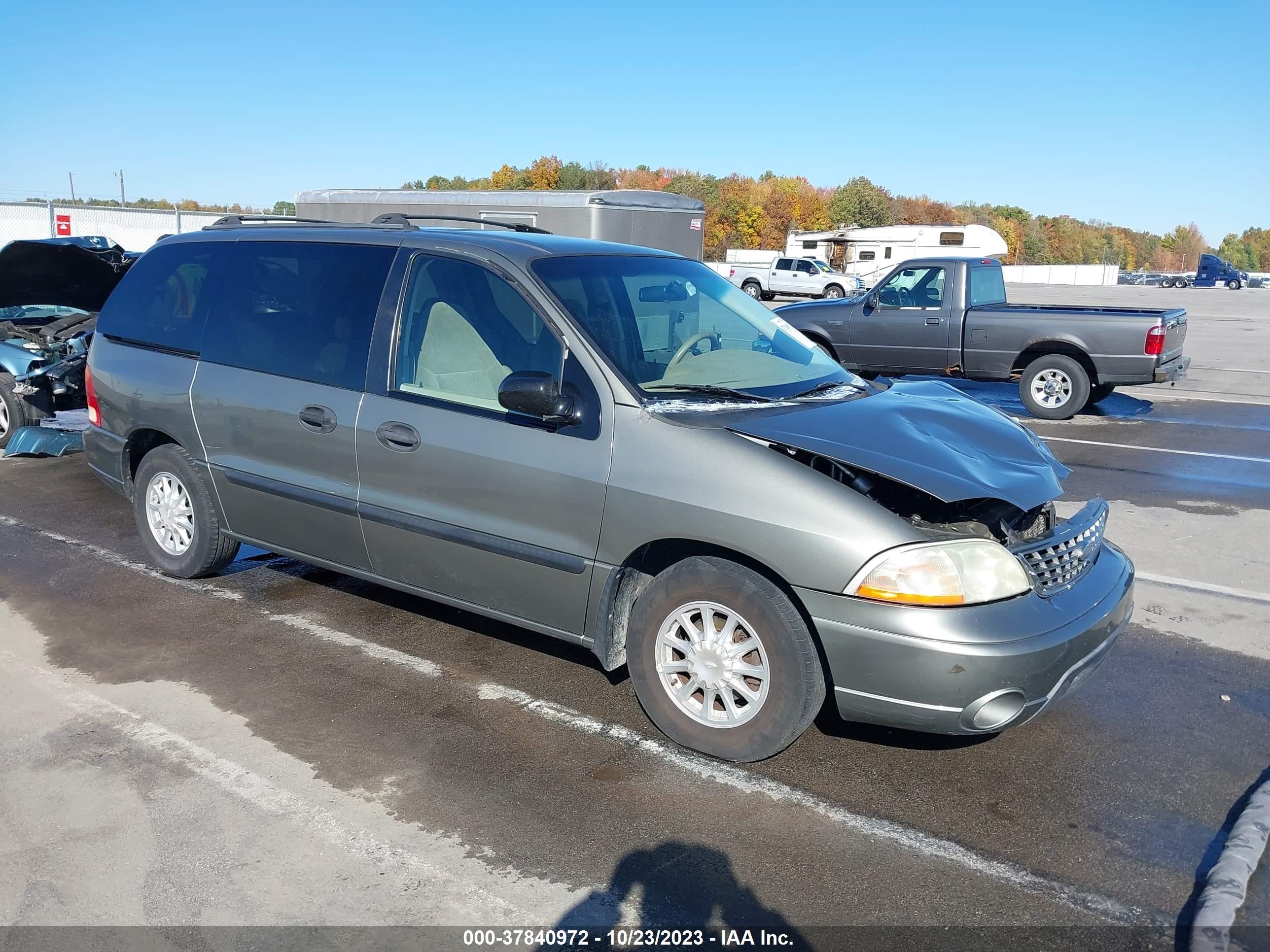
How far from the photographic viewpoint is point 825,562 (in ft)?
11.3

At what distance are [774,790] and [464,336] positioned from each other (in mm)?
2282

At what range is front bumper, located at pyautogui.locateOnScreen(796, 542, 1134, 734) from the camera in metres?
3.32

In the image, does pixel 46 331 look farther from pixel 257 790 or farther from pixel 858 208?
pixel 858 208

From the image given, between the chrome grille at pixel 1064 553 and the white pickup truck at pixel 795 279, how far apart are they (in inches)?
1292

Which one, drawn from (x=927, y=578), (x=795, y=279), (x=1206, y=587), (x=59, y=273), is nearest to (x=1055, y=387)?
(x=1206, y=587)

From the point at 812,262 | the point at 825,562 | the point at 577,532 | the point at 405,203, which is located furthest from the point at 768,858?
the point at 812,262

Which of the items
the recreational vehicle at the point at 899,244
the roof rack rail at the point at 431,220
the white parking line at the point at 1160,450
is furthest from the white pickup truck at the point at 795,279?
the roof rack rail at the point at 431,220

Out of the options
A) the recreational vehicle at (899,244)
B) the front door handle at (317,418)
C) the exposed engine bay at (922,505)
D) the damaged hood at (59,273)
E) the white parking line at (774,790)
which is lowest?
the white parking line at (774,790)

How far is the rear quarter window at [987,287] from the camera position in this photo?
1261cm

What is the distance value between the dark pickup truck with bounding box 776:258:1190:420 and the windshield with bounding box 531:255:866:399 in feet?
26.1

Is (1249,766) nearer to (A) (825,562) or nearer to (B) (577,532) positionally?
(A) (825,562)

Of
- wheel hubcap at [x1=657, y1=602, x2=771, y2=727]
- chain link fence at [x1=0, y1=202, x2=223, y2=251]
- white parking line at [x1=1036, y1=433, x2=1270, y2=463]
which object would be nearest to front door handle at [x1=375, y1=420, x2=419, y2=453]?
wheel hubcap at [x1=657, y1=602, x2=771, y2=727]

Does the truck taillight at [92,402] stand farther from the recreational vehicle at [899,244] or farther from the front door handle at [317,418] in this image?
the recreational vehicle at [899,244]

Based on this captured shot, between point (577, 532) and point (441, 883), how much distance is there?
140 centimetres
